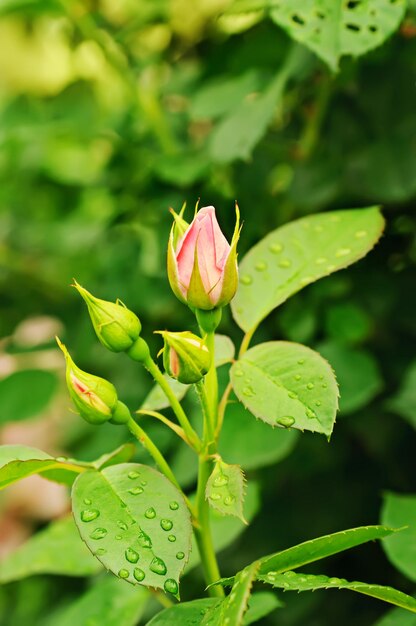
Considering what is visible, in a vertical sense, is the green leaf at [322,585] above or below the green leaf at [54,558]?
above

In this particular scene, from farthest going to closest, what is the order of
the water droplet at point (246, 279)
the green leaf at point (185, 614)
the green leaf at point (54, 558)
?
the green leaf at point (54, 558) < the water droplet at point (246, 279) < the green leaf at point (185, 614)

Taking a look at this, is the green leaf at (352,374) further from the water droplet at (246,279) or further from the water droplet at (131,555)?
the water droplet at (131,555)

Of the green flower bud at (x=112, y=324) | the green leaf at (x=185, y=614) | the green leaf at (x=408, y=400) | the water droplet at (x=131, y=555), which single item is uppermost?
the green flower bud at (x=112, y=324)

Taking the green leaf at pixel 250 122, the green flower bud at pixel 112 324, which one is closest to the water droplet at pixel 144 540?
the green flower bud at pixel 112 324

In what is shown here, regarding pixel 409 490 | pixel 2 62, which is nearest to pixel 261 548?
pixel 409 490

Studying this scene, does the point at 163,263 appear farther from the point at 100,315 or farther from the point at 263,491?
the point at 100,315

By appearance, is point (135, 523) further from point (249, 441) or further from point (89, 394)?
point (249, 441)

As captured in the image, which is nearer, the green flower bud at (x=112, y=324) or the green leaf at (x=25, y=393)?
the green flower bud at (x=112, y=324)
